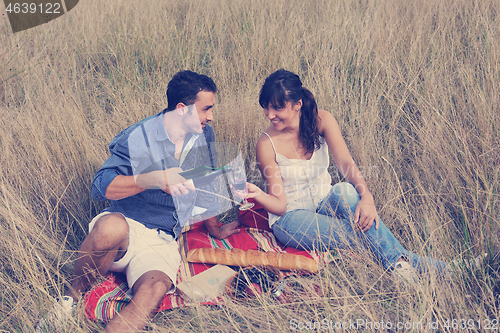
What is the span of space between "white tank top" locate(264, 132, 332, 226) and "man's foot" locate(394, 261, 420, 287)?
735mm

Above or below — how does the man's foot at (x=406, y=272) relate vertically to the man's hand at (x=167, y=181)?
below

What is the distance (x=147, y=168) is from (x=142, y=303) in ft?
2.85

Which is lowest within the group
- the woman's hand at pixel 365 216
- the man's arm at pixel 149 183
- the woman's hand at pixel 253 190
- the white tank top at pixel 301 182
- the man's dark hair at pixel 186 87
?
the woman's hand at pixel 365 216

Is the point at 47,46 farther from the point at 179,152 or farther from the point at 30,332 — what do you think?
the point at 30,332

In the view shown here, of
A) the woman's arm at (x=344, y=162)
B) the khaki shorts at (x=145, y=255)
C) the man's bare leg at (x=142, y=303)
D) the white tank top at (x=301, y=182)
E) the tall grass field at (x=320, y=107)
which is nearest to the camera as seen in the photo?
the man's bare leg at (x=142, y=303)

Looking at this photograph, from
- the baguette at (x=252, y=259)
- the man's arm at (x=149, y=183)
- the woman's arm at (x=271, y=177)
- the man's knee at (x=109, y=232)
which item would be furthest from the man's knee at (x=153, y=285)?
the woman's arm at (x=271, y=177)

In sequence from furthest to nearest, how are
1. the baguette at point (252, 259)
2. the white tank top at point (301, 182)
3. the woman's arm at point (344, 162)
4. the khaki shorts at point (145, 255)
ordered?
the white tank top at point (301, 182) → the woman's arm at point (344, 162) → the baguette at point (252, 259) → the khaki shorts at point (145, 255)

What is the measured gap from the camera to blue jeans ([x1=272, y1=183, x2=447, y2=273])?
230 cm

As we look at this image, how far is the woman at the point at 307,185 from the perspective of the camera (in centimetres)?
242

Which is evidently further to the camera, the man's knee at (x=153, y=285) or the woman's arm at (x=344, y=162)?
the woman's arm at (x=344, y=162)

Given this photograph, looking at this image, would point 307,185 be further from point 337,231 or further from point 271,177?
point 337,231

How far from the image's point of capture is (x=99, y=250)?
2133mm

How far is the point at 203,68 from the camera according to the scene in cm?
427

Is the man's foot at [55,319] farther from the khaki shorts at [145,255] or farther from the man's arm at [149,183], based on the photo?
the man's arm at [149,183]
